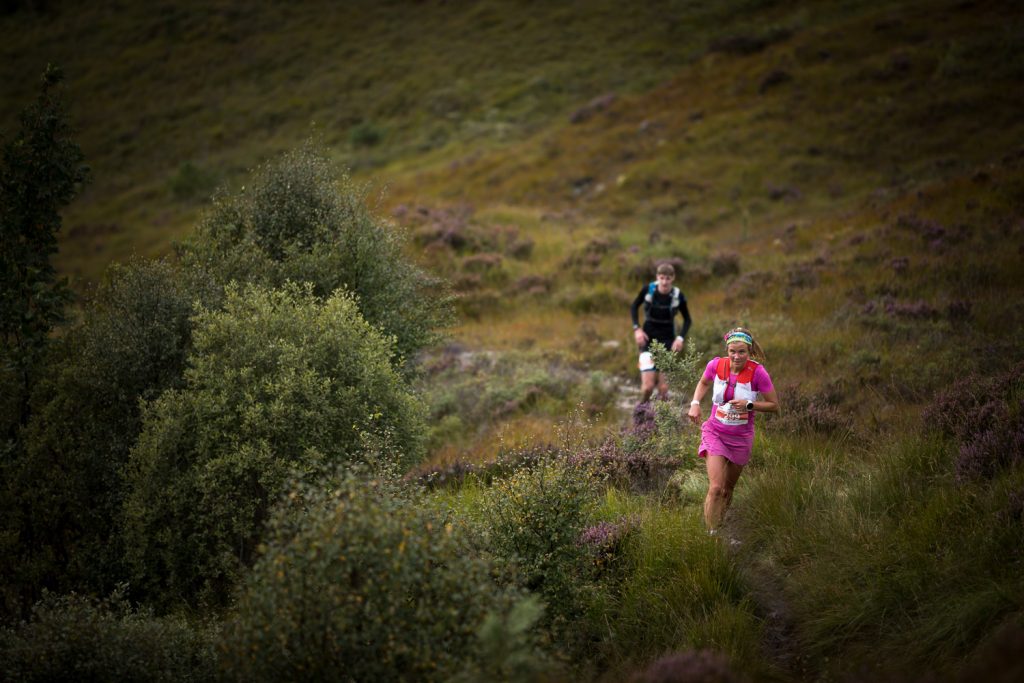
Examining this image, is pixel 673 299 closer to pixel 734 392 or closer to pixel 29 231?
pixel 734 392

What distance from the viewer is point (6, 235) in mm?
9656

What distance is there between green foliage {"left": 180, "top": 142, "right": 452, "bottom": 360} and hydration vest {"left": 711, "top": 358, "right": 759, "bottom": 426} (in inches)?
Result: 233

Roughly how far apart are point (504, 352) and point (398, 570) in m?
11.4

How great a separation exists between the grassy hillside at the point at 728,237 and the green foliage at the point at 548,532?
0.44 metres

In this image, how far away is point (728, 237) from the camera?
993 inches

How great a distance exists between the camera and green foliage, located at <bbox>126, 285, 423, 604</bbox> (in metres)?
7.86

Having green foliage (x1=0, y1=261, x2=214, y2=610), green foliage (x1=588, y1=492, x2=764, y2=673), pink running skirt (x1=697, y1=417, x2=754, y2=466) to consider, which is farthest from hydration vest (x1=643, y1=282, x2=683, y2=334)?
green foliage (x1=0, y1=261, x2=214, y2=610)

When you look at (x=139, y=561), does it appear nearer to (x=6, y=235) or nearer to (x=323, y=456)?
(x=323, y=456)

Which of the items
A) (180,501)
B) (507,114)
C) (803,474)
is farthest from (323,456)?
(507,114)

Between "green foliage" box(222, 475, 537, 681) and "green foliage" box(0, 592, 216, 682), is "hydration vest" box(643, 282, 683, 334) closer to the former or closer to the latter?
"green foliage" box(222, 475, 537, 681)

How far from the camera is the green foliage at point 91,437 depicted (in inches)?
331

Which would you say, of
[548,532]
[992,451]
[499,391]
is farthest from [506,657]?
[499,391]

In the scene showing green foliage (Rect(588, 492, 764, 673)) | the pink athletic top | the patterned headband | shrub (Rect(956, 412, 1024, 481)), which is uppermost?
the patterned headband

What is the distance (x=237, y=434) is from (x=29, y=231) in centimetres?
532
